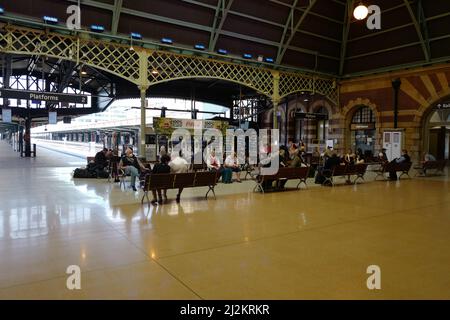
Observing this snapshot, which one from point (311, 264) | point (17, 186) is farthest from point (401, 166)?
point (17, 186)

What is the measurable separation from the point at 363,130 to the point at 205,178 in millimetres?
14138

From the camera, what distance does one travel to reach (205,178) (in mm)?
8469

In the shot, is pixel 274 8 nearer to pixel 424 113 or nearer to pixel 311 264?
pixel 424 113

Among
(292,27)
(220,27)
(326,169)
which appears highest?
(292,27)

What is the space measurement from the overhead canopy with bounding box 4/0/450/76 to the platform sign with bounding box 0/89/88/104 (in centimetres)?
251

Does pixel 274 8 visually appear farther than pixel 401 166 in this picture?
Yes

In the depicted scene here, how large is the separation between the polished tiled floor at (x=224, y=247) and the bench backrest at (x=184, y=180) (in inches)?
16.7

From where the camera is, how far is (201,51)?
13.8m

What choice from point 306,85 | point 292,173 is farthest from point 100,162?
point 306,85

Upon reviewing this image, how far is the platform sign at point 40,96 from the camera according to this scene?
10000 mm

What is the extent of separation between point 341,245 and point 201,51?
11159 millimetres

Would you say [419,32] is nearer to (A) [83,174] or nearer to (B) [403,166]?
(B) [403,166]

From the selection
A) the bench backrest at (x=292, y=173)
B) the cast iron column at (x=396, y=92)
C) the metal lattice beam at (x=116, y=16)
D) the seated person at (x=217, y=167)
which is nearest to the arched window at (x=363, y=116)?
the cast iron column at (x=396, y=92)

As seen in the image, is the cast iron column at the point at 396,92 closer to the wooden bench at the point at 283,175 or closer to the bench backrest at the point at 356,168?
the bench backrest at the point at 356,168
